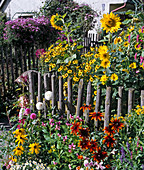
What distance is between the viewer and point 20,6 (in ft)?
44.7

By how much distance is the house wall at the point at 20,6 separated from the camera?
1255 centimetres

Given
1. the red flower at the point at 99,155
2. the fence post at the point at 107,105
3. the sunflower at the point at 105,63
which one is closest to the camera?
the red flower at the point at 99,155

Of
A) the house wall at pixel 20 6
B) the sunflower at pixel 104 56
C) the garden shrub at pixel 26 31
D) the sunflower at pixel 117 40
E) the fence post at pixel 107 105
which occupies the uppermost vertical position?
the house wall at pixel 20 6

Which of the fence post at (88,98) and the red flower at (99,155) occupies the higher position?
the fence post at (88,98)

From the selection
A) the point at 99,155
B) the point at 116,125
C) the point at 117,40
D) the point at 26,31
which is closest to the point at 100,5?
the point at 26,31

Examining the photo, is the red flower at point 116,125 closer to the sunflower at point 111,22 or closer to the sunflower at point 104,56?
the sunflower at point 104,56

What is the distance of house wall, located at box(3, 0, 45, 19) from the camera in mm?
12547

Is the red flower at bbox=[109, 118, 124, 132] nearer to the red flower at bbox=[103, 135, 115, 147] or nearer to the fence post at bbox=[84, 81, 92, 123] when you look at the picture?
the red flower at bbox=[103, 135, 115, 147]

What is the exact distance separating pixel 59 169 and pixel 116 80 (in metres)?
1.27

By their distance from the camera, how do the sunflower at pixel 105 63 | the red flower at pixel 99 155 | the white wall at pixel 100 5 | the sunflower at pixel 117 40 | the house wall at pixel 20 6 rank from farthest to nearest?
the house wall at pixel 20 6
the white wall at pixel 100 5
the sunflower at pixel 117 40
the sunflower at pixel 105 63
the red flower at pixel 99 155

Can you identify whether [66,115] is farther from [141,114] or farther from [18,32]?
[18,32]

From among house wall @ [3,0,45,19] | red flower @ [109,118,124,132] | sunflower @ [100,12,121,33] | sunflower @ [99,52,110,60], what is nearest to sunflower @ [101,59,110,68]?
sunflower @ [99,52,110,60]

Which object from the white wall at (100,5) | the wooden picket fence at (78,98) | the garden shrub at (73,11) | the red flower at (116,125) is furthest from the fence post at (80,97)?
the white wall at (100,5)

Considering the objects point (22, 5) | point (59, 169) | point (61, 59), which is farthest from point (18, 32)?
point (22, 5)
